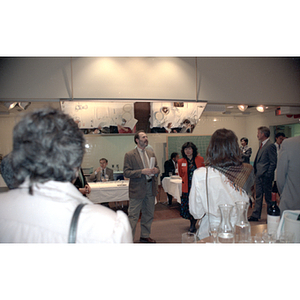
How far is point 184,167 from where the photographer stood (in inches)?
88.7

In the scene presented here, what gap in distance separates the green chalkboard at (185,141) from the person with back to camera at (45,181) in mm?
1351

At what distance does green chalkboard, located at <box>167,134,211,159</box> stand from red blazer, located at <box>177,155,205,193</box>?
5 cm

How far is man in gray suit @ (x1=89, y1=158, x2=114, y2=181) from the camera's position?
2.04 metres

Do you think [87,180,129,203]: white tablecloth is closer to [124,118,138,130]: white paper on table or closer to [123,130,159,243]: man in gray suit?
[123,130,159,243]: man in gray suit

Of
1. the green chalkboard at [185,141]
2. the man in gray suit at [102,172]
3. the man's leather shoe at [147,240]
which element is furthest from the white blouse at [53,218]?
the green chalkboard at [185,141]

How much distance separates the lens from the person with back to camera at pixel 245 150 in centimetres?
196

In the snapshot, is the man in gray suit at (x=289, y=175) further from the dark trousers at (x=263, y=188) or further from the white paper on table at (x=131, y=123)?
the white paper on table at (x=131, y=123)

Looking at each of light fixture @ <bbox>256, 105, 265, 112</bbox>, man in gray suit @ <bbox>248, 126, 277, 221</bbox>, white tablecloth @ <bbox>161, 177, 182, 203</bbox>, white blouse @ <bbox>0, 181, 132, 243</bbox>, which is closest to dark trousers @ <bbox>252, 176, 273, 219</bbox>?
man in gray suit @ <bbox>248, 126, 277, 221</bbox>
